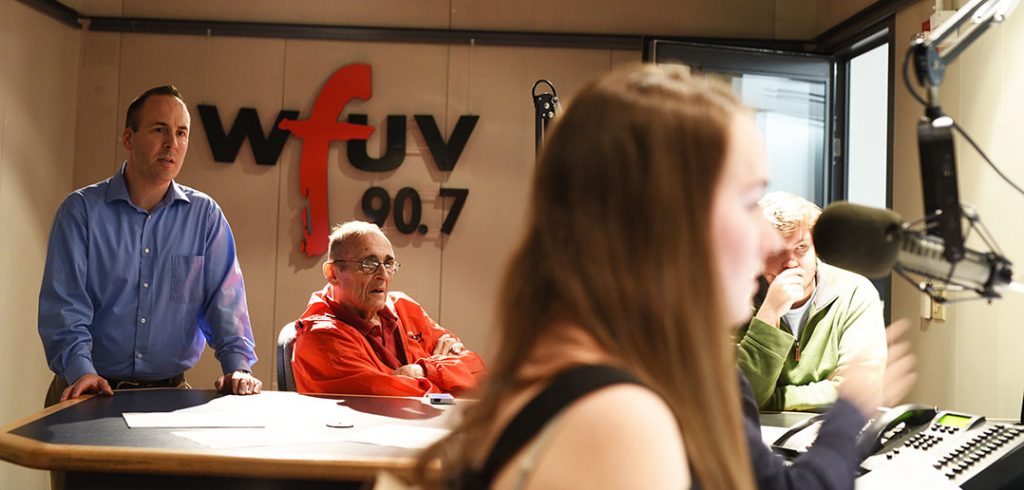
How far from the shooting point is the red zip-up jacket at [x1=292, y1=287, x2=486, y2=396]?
124 inches

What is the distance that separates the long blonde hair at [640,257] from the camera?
0.74m

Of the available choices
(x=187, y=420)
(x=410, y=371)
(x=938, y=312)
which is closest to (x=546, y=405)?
(x=187, y=420)

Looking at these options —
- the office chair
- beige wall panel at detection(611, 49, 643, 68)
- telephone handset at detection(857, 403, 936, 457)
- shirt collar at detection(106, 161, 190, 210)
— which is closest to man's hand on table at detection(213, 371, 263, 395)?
the office chair

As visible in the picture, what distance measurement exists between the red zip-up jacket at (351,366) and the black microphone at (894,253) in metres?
2.17

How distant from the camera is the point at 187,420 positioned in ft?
7.76

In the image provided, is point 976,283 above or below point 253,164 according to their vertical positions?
below

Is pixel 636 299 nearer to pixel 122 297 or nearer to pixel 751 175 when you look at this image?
pixel 751 175

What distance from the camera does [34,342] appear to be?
5.12m

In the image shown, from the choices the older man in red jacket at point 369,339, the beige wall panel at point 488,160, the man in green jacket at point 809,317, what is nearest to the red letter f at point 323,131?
the beige wall panel at point 488,160

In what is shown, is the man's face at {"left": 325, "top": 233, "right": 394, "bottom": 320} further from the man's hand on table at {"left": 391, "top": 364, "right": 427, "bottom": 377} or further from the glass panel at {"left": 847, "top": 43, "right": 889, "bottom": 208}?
the glass panel at {"left": 847, "top": 43, "right": 889, "bottom": 208}

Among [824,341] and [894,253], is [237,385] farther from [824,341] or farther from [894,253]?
[894,253]

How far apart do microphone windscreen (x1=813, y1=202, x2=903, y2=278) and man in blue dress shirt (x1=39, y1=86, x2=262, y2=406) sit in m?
2.23

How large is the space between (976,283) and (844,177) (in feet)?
14.2

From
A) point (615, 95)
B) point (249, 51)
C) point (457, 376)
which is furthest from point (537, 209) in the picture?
point (249, 51)
